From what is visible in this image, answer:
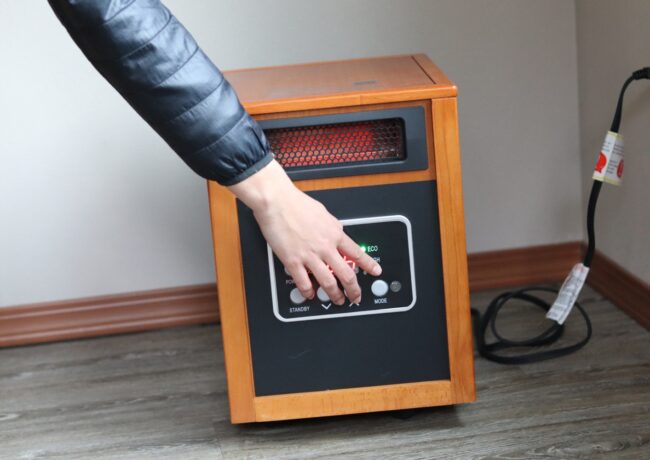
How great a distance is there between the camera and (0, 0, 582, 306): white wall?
5.97 feet

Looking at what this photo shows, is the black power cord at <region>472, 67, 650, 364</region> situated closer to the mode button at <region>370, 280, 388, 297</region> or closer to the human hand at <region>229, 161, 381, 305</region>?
the mode button at <region>370, 280, 388, 297</region>

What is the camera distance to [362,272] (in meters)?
1.30

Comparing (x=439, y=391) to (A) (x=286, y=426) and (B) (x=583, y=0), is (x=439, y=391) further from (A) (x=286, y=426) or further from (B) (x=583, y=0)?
(B) (x=583, y=0)

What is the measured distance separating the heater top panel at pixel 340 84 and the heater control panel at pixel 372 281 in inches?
6.7

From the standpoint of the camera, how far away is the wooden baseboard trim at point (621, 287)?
5.44ft

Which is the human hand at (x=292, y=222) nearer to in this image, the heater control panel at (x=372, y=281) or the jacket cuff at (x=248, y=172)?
the jacket cuff at (x=248, y=172)

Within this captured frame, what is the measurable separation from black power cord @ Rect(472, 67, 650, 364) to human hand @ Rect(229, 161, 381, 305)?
684 millimetres

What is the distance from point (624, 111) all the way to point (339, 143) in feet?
2.17

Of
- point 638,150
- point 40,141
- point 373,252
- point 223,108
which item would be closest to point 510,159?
point 638,150

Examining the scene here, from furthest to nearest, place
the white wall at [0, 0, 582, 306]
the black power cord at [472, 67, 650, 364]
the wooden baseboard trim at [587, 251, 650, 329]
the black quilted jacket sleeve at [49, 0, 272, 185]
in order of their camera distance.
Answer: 1. the white wall at [0, 0, 582, 306]
2. the wooden baseboard trim at [587, 251, 650, 329]
3. the black power cord at [472, 67, 650, 364]
4. the black quilted jacket sleeve at [49, 0, 272, 185]

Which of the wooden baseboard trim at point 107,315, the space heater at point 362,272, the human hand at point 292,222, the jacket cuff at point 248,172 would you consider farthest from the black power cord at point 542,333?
the jacket cuff at point 248,172

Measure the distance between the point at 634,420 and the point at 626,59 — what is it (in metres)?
0.67

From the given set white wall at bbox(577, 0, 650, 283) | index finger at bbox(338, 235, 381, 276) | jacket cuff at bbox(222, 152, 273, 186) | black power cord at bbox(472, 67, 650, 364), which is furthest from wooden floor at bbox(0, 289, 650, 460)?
jacket cuff at bbox(222, 152, 273, 186)

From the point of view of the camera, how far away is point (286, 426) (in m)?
1.40
